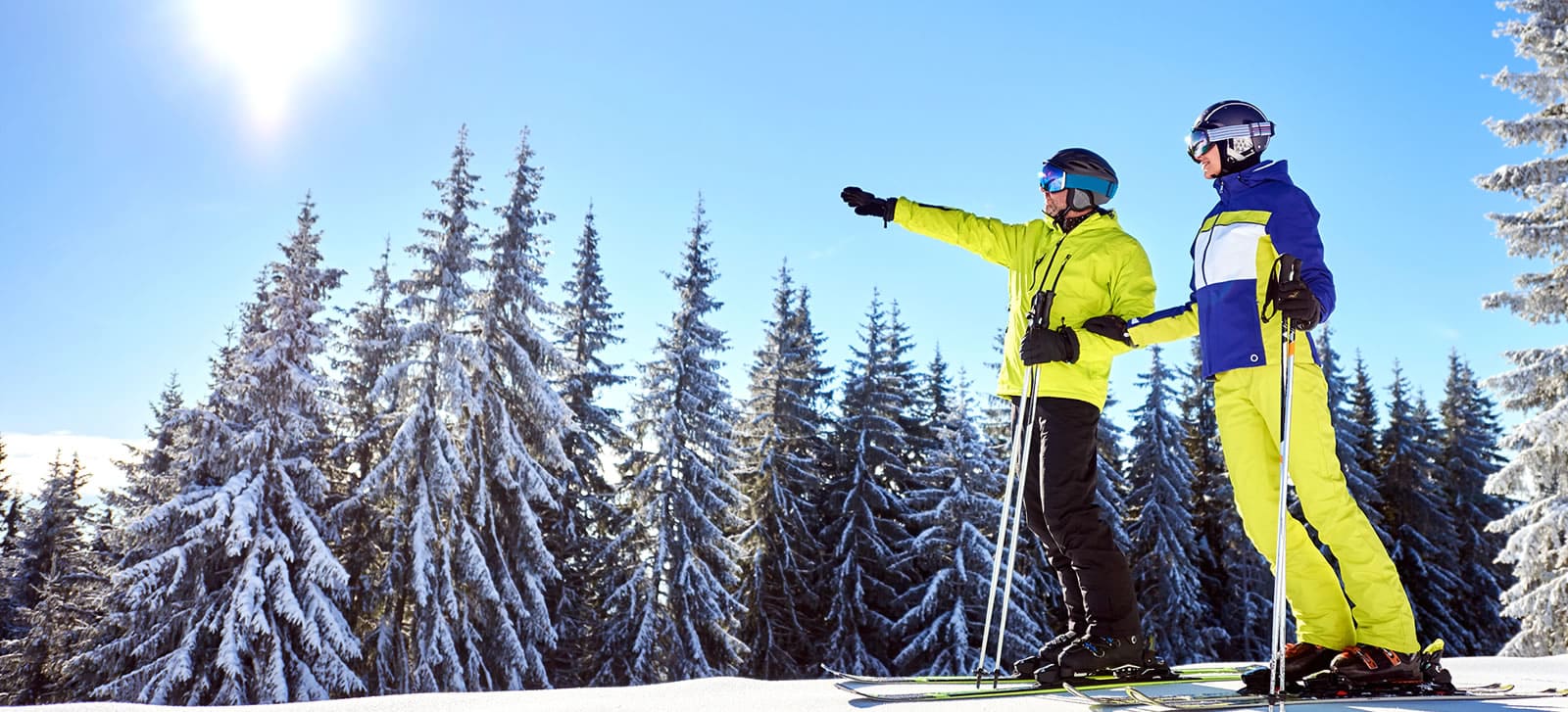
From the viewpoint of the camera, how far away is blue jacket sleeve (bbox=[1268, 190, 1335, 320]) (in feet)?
11.1

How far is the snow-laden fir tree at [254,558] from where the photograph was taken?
1641 cm

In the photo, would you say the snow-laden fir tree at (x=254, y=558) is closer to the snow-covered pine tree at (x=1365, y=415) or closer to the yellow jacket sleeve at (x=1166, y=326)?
the yellow jacket sleeve at (x=1166, y=326)

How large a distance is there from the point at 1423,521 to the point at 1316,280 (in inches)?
1360

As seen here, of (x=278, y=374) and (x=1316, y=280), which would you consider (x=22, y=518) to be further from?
(x=1316, y=280)

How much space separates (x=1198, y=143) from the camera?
377cm

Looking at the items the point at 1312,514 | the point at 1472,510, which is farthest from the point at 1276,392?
the point at 1472,510

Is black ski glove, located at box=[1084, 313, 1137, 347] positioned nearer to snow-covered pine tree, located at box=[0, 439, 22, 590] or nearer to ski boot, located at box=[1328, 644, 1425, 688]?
ski boot, located at box=[1328, 644, 1425, 688]

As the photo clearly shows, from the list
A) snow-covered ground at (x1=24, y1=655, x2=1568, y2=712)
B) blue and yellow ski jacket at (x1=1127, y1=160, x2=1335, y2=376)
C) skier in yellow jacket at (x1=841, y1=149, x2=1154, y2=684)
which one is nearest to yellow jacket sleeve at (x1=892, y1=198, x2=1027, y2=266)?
skier in yellow jacket at (x1=841, y1=149, x2=1154, y2=684)

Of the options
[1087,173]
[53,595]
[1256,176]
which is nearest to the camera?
[1256,176]

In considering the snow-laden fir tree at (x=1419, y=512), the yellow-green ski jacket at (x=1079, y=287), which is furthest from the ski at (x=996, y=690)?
the snow-laden fir tree at (x=1419, y=512)

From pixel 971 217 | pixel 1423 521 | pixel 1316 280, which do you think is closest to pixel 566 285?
pixel 971 217

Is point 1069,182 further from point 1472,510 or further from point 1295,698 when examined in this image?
point 1472,510

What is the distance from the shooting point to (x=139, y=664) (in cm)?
1714

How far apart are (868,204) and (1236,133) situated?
5.75ft
